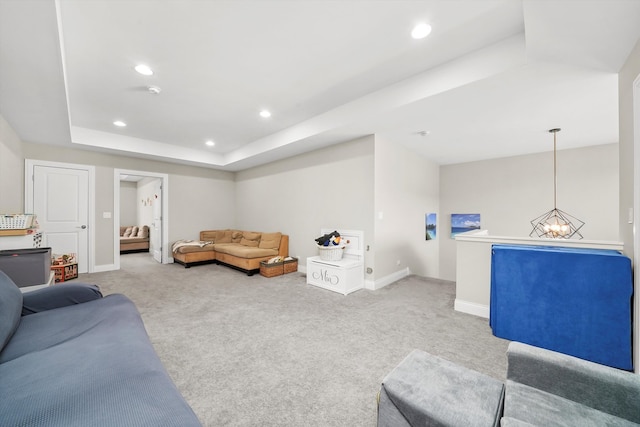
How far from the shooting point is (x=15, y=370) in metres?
1.15

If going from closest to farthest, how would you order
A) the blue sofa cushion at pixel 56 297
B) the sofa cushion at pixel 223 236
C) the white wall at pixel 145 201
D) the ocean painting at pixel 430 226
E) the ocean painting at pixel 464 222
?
the blue sofa cushion at pixel 56 297 < the ocean painting at pixel 430 226 < the ocean painting at pixel 464 222 < the sofa cushion at pixel 223 236 < the white wall at pixel 145 201

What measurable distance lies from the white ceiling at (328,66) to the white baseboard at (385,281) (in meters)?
2.40

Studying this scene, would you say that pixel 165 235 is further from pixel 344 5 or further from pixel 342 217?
pixel 344 5

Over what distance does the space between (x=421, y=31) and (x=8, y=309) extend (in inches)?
140

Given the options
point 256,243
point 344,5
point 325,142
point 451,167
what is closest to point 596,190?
point 451,167

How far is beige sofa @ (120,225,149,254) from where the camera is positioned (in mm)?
8031

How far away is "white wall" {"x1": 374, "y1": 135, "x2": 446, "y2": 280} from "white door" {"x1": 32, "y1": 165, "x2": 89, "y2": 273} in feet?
19.2

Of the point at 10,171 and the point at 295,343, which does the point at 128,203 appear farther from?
the point at 295,343

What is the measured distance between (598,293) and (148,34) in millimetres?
4428

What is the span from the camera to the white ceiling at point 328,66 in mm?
1948

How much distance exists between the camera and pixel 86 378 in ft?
3.53

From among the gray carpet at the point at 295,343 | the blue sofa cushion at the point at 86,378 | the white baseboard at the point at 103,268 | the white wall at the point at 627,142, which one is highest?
the white wall at the point at 627,142

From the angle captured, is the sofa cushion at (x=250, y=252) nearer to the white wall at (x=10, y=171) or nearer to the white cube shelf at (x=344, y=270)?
the white cube shelf at (x=344, y=270)

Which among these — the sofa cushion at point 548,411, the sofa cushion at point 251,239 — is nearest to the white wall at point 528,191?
the sofa cushion at point 251,239
